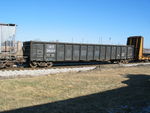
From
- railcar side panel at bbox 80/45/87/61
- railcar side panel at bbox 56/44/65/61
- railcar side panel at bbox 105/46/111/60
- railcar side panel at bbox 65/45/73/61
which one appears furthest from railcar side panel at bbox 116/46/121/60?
railcar side panel at bbox 56/44/65/61

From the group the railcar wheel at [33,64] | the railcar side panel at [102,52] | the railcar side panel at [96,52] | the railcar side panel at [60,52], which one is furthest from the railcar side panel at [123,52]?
the railcar wheel at [33,64]

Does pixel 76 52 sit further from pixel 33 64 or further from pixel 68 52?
pixel 33 64

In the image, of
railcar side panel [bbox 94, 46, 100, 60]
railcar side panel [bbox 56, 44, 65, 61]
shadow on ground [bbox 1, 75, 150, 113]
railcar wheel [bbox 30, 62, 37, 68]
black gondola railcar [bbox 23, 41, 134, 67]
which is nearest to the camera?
shadow on ground [bbox 1, 75, 150, 113]

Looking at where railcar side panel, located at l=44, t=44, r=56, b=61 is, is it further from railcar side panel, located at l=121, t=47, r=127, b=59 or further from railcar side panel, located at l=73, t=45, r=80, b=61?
railcar side panel, located at l=121, t=47, r=127, b=59

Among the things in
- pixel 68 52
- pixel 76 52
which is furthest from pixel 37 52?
pixel 76 52

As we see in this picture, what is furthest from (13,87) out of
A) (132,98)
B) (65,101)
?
(132,98)

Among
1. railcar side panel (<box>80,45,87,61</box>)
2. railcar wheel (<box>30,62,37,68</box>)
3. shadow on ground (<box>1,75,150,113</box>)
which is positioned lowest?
shadow on ground (<box>1,75,150,113</box>)

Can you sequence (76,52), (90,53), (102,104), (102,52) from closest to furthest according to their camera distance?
(102,104) → (76,52) → (90,53) → (102,52)

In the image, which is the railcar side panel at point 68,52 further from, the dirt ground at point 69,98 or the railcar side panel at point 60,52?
the dirt ground at point 69,98

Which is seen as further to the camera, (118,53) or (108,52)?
(118,53)

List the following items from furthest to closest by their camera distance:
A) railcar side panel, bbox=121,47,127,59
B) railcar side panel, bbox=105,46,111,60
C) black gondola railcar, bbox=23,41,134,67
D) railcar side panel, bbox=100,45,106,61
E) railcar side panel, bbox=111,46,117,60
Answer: railcar side panel, bbox=121,47,127,59 < railcar side panel, bbox=111,46,117,60 < railcar side panel, bbox=105,46,111,60 < railcar side panel, bbox=100,45,106,61 < black gondola railcar, bbox=23,41,134,67

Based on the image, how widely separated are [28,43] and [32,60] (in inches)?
73.1

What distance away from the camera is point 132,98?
8.01 meters

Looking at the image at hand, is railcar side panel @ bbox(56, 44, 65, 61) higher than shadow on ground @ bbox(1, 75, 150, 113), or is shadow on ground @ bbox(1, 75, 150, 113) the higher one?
railcar side panel @ bbox(56, 44, 65, 61)
